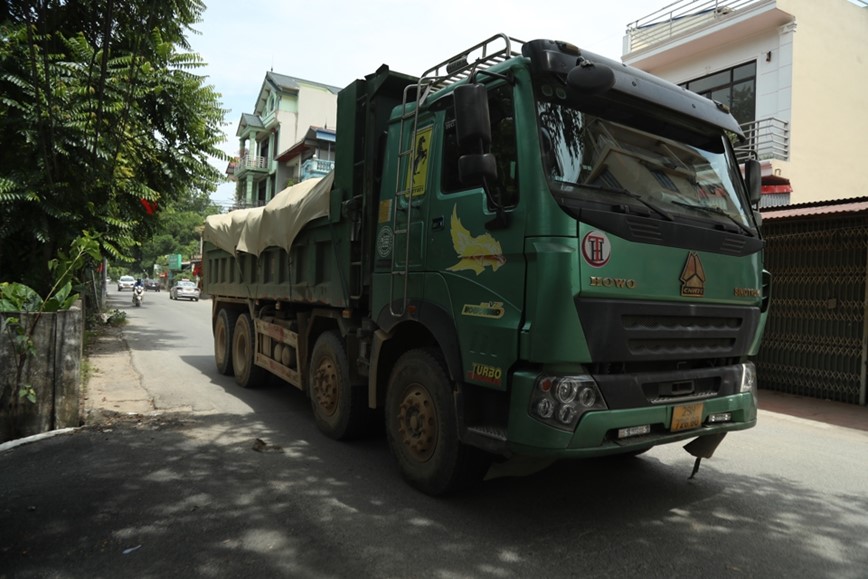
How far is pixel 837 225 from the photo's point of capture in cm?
853

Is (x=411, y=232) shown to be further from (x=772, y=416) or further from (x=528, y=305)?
(x=772, y=416)

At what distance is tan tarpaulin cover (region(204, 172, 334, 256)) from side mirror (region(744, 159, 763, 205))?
350cm

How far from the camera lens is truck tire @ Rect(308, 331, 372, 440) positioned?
521cm

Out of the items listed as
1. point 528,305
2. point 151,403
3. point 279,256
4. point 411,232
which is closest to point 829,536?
point 528,305

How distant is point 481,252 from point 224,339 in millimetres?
6750

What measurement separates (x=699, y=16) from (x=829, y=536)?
1566 cm

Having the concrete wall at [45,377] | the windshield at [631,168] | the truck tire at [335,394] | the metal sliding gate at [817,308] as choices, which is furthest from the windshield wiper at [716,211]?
the concrete wall at [45,377]

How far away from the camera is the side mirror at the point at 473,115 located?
3.35 m

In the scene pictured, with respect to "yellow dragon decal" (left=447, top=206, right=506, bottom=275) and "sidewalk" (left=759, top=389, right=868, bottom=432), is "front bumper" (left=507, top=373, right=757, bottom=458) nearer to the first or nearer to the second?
"yellow dragon decal" (left=447, top=206, right=506, bottom=275)

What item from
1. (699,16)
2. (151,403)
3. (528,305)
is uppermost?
(699,16)

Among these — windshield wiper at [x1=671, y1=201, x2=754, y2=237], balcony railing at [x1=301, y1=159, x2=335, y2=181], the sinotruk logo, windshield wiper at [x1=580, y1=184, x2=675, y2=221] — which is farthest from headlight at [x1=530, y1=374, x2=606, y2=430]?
balcony railing at [x1=301, y1=159, x2=335, y2=181]

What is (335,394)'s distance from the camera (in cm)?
544

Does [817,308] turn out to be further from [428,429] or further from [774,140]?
[428,429]

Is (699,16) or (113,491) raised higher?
(699,16)
